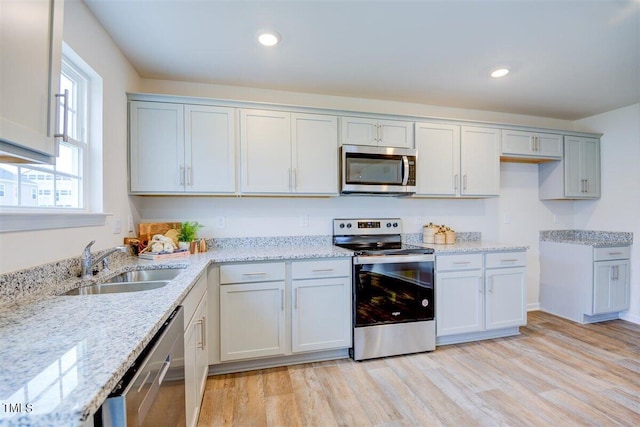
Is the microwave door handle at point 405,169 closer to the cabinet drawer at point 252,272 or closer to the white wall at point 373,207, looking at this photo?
the white wall at point 373,207

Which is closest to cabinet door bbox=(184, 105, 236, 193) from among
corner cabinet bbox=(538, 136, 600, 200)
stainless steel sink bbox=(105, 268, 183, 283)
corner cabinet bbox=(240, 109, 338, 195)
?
corner cabinet bbox=(240, 109, 338, 195)

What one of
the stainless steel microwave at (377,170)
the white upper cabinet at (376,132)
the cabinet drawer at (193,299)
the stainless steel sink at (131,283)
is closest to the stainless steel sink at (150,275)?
the stainless steel sink at (131,283)

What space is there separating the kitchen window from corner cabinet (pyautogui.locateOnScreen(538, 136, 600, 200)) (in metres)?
4.43

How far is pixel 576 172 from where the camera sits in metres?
3.43

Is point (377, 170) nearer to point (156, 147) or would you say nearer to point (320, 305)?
point (320, 305)

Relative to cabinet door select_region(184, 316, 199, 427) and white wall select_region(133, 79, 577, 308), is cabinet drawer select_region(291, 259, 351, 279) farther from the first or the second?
cabinet door select_region(184, 316, 199, 427)

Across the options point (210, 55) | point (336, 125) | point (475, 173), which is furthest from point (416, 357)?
point (210, 55)

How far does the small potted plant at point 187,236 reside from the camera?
239cm

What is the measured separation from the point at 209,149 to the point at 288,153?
656 mm

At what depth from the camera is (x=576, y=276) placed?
3.29 m

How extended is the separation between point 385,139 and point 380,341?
5.97 ft

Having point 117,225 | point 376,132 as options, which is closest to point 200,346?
point 117,225

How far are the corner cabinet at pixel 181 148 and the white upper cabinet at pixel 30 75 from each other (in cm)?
138

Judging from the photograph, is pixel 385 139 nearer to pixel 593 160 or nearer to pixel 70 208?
pixel 70 208
